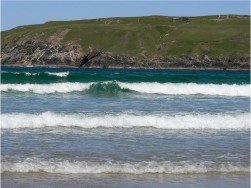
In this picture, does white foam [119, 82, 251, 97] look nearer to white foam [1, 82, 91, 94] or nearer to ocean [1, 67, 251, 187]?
white foam [1, 82, 91, 94]

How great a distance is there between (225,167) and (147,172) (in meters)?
1.72

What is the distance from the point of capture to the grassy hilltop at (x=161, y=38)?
122875mm

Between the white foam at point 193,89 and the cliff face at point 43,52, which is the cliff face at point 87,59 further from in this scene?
the white foam at point 193,89

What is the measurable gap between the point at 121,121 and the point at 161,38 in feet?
385

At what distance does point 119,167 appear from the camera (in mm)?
10859

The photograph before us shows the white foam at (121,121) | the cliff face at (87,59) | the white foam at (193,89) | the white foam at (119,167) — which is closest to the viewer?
the white foam at (119,167)

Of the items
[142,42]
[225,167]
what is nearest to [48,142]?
[225,167]

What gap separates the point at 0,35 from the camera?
158 metres

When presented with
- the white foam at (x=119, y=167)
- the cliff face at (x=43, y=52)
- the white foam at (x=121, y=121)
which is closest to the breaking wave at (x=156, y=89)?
the white foam at (x=121, y=121)

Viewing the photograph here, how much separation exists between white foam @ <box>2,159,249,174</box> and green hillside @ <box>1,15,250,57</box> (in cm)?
10977

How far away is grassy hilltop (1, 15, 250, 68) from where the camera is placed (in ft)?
403

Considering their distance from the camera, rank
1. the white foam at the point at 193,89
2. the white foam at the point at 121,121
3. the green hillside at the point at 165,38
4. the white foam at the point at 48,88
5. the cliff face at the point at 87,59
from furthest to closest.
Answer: the green hillside at the point at 165,38
the cliff face at the point at 87,59
the white foam at the point at 193,89
the white foam at the point at 48,88
the white foam at the point at 121,121

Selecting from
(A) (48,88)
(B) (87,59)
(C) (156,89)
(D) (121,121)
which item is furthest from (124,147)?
(B) (87,59)

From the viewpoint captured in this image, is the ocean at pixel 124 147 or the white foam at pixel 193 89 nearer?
the ocean at pixel 124 147
